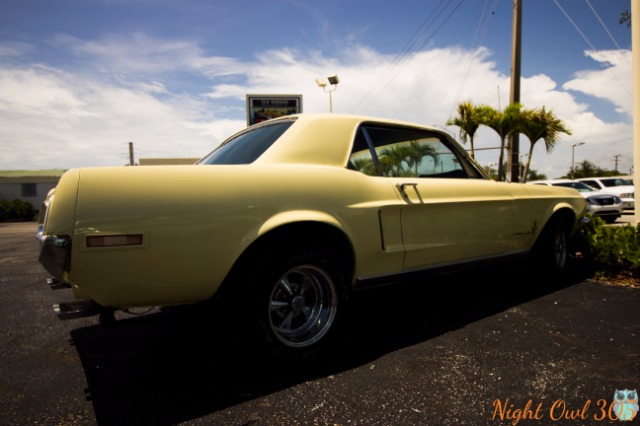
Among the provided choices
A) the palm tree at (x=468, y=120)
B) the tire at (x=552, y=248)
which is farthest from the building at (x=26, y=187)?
the tire at (x=552, y=248)

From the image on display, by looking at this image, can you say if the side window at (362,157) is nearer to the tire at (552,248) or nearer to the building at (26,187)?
the tire at (552,248)

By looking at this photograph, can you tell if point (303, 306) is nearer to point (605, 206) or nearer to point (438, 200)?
point (438, 200)

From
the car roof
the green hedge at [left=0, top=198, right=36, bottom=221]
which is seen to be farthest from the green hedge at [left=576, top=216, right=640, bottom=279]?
the green hedge at [left=0, top=198, right=36, bottom=221]

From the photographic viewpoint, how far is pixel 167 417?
75.1 inches

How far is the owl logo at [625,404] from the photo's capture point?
6.24 feet

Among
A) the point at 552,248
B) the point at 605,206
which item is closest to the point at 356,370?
the point at 552,248

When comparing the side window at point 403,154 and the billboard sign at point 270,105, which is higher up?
the billboard sign at point 270,105

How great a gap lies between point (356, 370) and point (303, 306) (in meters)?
0.49

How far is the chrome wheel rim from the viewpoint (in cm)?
242

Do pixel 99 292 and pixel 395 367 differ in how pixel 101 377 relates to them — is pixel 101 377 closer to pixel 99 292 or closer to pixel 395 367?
pixel 99 292

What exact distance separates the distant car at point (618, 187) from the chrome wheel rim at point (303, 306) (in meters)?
16.6

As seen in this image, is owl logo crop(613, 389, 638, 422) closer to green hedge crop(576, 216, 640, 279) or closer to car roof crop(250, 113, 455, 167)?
car roof crop(250, 113, 455, 167)

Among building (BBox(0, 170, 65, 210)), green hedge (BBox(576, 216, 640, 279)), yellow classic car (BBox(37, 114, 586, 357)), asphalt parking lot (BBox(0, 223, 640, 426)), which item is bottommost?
asphalt parking lot (BBox(0, 223, 640, 426))

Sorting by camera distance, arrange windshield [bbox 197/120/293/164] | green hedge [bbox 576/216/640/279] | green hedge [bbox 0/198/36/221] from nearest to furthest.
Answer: windshield [bbox 197/120/293/164] < green hedge [bbox 576/216/640/279] < green hedge [bbox 0/198/36/221]
